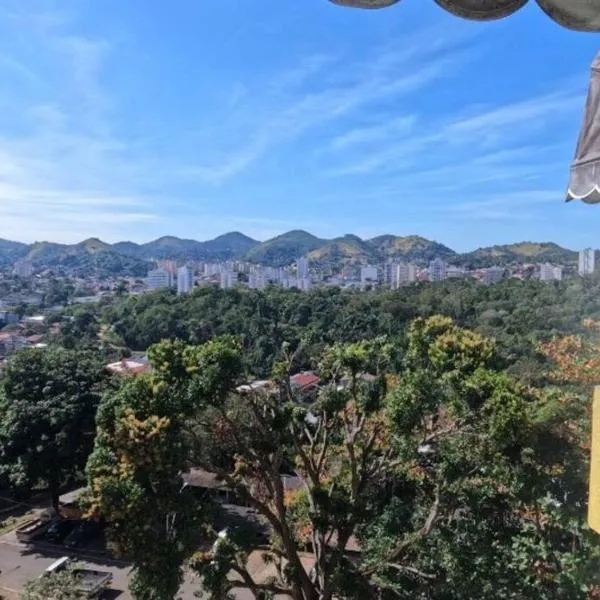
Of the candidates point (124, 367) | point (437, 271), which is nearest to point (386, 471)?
point (124, 367)

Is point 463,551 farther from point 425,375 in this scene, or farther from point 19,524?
point 19,524

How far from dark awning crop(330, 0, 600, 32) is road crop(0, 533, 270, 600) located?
13227 millimetres

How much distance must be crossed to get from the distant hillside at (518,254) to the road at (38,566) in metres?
131

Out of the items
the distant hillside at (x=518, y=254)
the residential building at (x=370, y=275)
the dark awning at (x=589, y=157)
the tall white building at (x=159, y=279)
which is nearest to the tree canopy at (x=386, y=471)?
the dark awning at (x=589, y=157)

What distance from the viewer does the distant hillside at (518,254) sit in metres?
140

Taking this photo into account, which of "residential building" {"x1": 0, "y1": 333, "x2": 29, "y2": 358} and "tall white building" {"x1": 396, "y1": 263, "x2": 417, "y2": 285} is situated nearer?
"residential building" {"x1": 0, "y1": 333, "x2": 29, "y2": 358}

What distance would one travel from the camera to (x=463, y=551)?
5.96 m

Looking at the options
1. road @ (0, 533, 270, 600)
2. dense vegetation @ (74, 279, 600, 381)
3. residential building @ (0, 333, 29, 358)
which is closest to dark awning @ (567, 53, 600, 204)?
road @ (0, 533, 270, 600)

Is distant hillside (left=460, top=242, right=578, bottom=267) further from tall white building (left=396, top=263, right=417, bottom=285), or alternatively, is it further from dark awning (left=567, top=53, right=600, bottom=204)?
dark awning (left=567, top=53, right=600, bottom=204)

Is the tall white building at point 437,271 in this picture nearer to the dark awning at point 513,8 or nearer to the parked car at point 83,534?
the parked car at point 83,534

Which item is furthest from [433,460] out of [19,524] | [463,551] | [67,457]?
[19,524]

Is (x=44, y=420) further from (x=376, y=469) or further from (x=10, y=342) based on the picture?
(x=10, y=342)

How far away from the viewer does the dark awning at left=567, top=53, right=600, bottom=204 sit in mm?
1285

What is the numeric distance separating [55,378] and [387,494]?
37.3 feet
